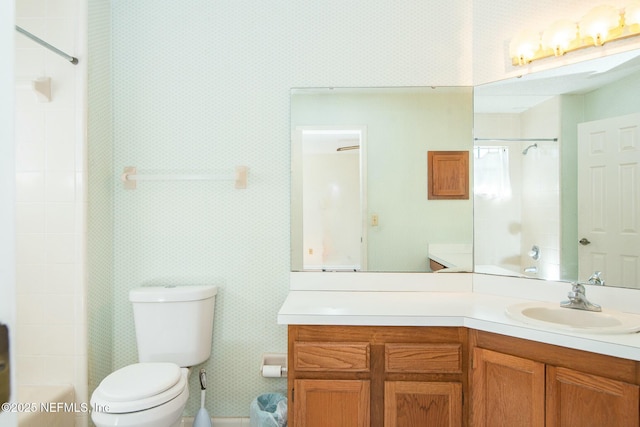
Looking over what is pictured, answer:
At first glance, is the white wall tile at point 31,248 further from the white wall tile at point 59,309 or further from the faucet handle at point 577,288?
the faucet handle at point 577,288

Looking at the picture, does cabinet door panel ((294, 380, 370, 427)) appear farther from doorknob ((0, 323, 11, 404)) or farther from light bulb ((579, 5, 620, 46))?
light bulb ((579, 5, 620, 46))

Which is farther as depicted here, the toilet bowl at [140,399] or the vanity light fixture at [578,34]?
the vanity light fixture at [578,34]

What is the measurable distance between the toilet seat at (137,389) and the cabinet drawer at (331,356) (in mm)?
531

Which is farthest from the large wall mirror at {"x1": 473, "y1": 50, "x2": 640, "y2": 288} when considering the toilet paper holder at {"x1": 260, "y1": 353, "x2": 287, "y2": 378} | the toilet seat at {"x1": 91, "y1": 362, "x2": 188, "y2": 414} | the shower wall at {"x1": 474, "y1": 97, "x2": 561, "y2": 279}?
the toilet seat at {"x1": 91, "y1": 362, "x2": 188, "y2": 414}

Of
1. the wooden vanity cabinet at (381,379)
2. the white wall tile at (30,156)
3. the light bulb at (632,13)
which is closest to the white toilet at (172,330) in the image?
the wooden vanity cabinet at (381,379)

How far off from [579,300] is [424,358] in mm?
724

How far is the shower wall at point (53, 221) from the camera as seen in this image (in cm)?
194

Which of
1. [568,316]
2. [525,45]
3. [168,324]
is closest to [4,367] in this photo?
[168,324]

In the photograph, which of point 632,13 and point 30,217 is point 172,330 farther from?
point 632,13

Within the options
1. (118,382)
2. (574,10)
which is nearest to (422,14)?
(574,10)

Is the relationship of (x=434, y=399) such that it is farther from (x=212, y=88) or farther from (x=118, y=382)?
(x=212, y=88)

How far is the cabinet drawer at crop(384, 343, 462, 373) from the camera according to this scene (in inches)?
62.6

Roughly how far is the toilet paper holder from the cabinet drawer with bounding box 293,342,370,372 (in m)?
0.42

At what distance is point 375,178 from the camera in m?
2.11
